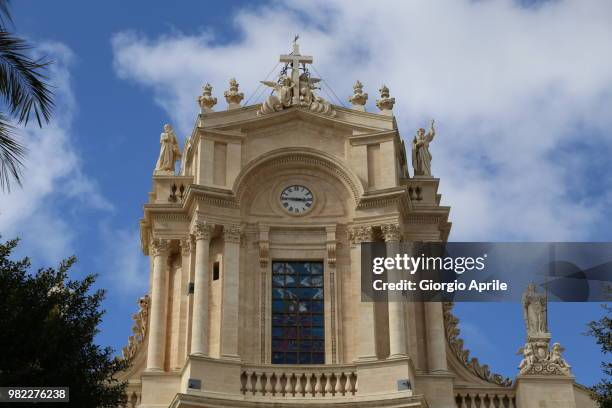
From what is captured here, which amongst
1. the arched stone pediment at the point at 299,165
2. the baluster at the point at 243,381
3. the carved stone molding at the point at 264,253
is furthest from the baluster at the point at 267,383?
the arched stone pediment at the point at 299,165

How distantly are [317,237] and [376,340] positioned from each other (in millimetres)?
3719

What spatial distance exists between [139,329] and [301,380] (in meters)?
5.52

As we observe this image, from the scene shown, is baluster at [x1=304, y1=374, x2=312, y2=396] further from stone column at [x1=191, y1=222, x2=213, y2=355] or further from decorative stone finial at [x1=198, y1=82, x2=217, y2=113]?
decorative stone finial at [x1=198, y1=82, x2=217, y2=113]

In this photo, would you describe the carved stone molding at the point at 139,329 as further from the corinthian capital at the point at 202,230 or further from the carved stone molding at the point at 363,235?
the carved stone molding at the point at 363,235

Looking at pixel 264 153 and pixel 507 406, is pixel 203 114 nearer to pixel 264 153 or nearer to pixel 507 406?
pixel 264 153

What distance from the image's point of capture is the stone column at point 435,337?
3294cm

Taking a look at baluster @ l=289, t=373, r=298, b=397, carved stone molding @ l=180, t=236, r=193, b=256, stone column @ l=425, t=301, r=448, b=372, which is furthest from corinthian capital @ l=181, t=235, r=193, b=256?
stone column @ l=425, t=301, r=448, b=372

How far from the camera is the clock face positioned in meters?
35.1

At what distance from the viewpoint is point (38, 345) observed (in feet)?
80.1

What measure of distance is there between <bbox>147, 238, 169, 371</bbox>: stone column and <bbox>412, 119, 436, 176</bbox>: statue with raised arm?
7.73 meters

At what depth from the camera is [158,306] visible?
33938 mm

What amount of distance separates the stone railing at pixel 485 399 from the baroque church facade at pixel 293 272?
4 cm

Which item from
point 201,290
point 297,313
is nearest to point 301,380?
point 297,313

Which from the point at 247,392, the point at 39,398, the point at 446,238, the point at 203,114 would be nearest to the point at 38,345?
the point at 39,398
